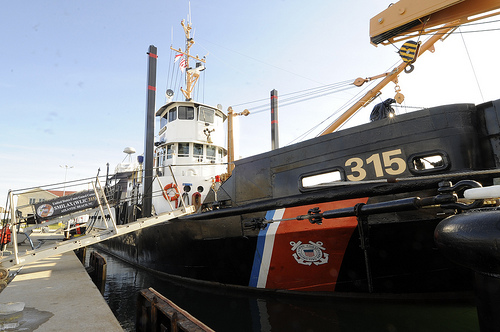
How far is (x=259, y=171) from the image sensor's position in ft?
18.8

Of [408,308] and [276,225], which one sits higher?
[276,225]

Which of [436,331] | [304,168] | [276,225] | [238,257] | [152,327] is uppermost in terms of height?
[304,168]

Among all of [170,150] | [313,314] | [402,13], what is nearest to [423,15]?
[402,13]

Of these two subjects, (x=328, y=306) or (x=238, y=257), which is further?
(x=238, y=257)

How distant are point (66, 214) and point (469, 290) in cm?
846

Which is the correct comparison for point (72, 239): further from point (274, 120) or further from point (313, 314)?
point (274, 120)

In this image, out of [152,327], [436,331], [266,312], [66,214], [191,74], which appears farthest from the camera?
[191,74]

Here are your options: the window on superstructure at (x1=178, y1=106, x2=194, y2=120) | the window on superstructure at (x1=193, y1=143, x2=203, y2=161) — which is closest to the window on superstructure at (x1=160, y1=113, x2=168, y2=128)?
the window on superstructure at (x1=178, y1=106, x2=194, y2=120)

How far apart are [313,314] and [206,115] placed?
9.58m

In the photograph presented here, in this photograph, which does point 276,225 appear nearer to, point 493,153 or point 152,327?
point 152,327

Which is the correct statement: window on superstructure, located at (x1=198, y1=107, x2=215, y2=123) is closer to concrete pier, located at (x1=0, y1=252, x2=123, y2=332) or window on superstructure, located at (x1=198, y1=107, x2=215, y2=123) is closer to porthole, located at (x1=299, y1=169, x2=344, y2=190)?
concrete pier, located at (x1=0, y1=252, x2=123, y2=332)

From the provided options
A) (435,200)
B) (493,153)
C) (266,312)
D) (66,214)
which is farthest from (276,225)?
(66,214)

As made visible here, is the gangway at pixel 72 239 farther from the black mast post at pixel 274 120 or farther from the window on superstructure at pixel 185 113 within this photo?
the black mast post at pixel 274 120

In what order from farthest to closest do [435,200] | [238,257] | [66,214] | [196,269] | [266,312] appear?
[66,214], [196,269], [238,257], [266,312], [435,200]
